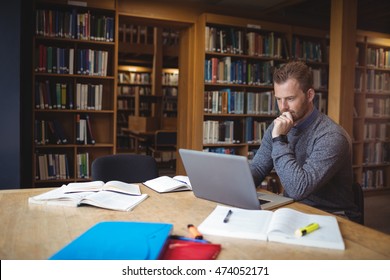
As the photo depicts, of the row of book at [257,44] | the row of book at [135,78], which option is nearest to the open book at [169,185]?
the row of book at [257,44]

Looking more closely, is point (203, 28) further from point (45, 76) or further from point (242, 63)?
point (45, 76)

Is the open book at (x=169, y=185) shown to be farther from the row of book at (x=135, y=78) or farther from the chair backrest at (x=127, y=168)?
the row of book at (x=135, y=78)

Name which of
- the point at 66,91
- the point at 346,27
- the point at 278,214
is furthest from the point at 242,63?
the point at 278,214

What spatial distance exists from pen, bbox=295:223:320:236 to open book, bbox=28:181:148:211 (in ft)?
2.13

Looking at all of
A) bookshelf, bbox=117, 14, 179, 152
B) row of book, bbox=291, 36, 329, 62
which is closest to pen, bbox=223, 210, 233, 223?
row of book, bbox=291, 36, 329, 62

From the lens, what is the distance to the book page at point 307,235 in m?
1.03

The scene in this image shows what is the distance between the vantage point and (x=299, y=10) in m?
5.77

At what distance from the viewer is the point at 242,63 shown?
4.62 m

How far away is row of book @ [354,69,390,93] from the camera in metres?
5.26

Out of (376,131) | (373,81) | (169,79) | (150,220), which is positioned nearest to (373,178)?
(376,131)

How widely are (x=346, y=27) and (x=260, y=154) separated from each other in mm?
2191

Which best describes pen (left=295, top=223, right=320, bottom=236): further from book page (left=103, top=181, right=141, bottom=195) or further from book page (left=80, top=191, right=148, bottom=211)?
book page (left=103, top=181, right=141, bottom=195)

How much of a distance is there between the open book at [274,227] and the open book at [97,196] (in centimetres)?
41
